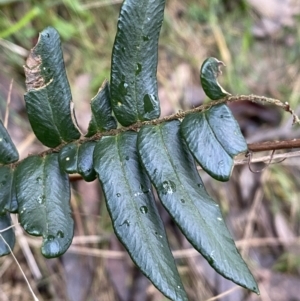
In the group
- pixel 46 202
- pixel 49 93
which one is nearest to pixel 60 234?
pixel 46 202

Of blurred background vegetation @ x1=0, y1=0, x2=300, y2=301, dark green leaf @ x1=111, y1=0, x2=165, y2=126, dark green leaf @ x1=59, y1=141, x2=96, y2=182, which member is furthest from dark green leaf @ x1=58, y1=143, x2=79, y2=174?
blurred background vegetation @ x1=0, y1=0, x2=300, y2=301

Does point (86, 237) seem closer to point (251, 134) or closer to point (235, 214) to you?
point (235, 214)

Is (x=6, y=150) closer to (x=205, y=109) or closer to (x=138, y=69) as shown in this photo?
(x=138, y=69)

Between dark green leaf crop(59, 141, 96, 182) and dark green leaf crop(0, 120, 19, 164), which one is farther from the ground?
dark green leaf crop(0, 120, 19, 164)

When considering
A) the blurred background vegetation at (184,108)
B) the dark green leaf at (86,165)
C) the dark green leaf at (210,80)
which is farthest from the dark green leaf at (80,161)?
the blurred background vegetation at (184,108)

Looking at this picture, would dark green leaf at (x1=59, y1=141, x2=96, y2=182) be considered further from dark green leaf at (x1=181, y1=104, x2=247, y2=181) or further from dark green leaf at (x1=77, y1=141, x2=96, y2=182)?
dark green leaf at (x1=181, y1=104, x2=247, y2=181)

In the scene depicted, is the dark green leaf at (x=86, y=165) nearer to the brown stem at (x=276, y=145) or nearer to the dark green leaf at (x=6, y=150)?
the dark green leaf at (x=6, y=150)
